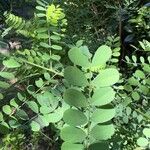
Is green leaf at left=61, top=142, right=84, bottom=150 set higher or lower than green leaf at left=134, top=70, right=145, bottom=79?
lower

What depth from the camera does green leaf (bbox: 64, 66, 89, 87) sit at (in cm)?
51

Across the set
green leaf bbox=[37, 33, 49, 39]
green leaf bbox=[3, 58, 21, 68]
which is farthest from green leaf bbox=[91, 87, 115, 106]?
green leaf bbox=[37, 33, 49, 39]

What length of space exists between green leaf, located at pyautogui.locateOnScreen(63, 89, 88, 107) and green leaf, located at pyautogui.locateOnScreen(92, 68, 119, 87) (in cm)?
3

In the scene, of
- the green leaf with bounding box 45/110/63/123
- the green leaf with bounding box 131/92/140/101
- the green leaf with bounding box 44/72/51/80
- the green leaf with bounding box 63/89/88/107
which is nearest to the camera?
the green leaf with bounding box 63/89/88/107

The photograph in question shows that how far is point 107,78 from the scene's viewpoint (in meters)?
0.53

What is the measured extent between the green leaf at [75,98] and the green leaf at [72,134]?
0.03 metres

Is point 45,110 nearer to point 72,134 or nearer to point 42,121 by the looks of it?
point 42,121

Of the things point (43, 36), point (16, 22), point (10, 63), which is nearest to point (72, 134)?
point (10, 63)

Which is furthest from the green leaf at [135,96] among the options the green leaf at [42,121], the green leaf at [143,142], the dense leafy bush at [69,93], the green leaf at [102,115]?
the green leaf at [102,115]

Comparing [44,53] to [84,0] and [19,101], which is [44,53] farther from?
[84,0]

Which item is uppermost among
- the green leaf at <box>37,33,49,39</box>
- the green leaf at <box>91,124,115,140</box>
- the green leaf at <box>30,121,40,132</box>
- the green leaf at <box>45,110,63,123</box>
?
the green leaf at <box>37,33,49,39</box>

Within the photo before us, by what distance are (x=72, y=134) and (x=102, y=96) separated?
2.6 inches

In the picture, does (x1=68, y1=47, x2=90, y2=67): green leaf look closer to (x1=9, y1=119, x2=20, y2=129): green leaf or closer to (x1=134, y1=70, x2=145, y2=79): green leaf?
(x1=9, y1=119, x2=20, y2=129): green leaf

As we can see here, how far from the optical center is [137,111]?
89 cm
